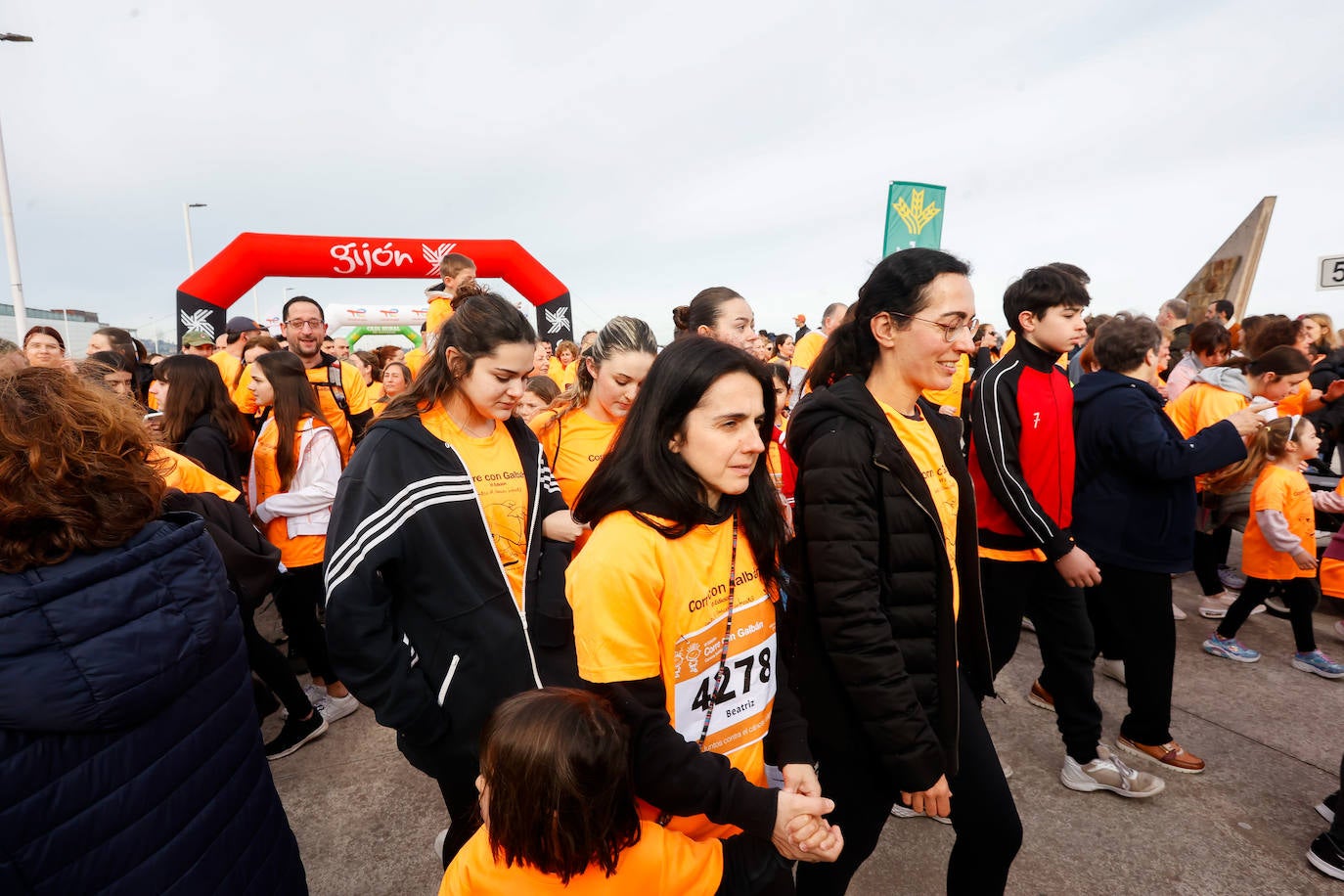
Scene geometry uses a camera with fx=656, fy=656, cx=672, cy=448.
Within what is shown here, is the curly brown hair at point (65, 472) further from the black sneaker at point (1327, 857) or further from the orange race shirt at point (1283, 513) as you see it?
the orange race shirt at point (1283, 513)

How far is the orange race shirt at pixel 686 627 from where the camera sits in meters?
1.34

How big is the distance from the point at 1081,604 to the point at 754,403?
7.11 ft

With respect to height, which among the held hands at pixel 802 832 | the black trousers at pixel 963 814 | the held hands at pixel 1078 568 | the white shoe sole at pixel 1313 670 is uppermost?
the held hands at pixel 1078 568

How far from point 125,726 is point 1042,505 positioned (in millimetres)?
3183

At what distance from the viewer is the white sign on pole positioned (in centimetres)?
612

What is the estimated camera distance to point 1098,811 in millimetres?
2799

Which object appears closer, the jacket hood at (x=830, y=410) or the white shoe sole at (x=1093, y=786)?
the jacket hood at (x=830, y=410)

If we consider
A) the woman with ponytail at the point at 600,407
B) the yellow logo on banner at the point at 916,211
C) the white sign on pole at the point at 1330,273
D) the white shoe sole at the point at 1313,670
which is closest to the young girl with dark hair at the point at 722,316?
the woman with ponytail at the point at 600,407

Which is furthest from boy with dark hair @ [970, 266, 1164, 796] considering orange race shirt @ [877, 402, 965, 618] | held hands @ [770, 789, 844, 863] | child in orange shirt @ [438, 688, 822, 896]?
child in orange shirt @ [438, 688, 822, 896]

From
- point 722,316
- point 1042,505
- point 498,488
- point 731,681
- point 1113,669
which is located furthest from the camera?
point 1113,669

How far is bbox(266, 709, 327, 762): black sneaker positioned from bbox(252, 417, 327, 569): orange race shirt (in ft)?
2.65

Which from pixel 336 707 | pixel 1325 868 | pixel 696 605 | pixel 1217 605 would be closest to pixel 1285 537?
pixel 1217 605

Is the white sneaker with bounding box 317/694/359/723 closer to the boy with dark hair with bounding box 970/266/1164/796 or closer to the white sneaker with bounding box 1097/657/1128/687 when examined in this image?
the boy with dark hair with bounding box 970/266/1164/796

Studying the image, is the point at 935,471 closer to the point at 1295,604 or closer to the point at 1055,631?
the point at 1055,631
